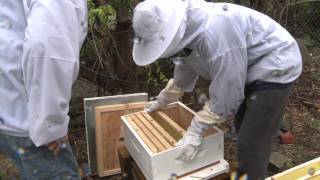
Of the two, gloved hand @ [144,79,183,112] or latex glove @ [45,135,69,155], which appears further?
gloved hand @ [144,79,183,112]

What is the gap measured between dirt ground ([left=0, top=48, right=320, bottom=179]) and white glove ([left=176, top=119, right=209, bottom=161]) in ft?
3.59

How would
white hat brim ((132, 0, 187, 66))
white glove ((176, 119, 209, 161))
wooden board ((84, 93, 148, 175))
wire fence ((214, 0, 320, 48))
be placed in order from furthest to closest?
wire fence ((214, 0, 320, 48))
wooden board ((84, 93, 148, 175))
white glove ((176, 119, 209, 161))
white hat brim ((132, 0, 187, 66))

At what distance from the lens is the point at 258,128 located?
2.35 metres

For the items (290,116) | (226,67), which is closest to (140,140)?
(226,67)

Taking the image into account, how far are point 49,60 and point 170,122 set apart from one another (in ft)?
3.81

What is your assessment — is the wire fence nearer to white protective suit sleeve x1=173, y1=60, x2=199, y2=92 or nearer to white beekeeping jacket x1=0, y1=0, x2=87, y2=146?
white protective suit sleeve x1=173, y1=60, x2=199, y2=92

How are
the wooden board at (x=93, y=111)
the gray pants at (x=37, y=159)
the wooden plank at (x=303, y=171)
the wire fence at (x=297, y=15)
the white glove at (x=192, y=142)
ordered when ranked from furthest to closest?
the wire fence at (x=297, y=15)
the wooden board at (x=93, y=111)
the wooden plank at (x=303, y=171)
the white glove at (x=192, y=142)
the gray pants at (x=37, y=159)

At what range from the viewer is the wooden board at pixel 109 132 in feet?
10.5

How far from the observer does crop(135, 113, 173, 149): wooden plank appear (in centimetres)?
232

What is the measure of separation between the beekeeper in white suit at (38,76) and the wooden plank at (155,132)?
67 cm

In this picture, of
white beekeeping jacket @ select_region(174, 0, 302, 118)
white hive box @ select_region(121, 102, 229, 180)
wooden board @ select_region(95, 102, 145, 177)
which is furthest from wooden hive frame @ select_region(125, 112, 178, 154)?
wooden board @ select_region(95, 102, 145, 177)

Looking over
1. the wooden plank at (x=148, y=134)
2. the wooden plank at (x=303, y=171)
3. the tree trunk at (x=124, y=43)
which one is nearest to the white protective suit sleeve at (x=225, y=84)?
the wooden plank at (x=148, y=134)

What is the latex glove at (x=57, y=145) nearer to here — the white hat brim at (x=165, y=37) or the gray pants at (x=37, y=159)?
the gray pants at (x=37, y=159)

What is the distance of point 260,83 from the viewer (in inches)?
91.4
